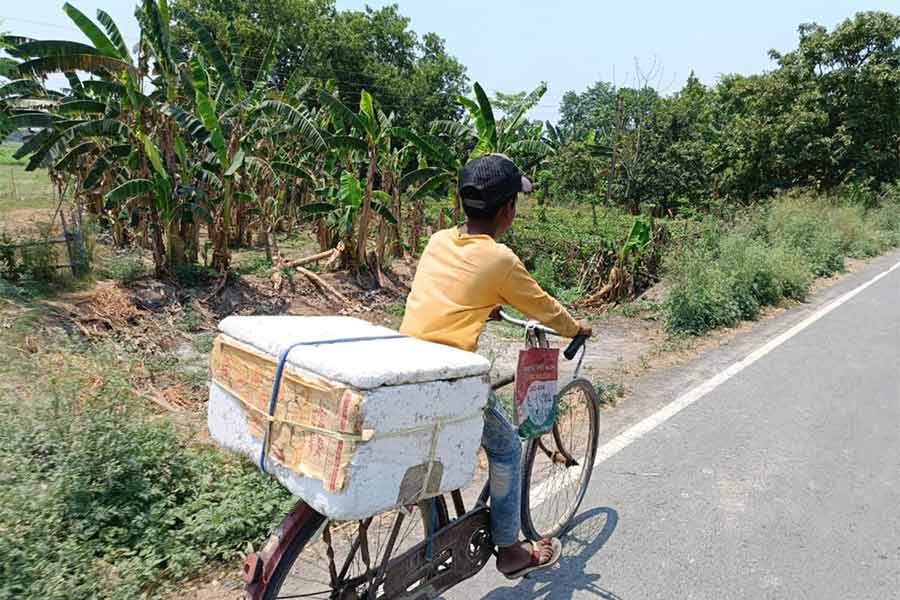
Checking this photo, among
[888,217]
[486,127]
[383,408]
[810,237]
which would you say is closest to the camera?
[383,408]

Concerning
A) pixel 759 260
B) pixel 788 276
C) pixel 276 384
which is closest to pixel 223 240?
pixel 759 260

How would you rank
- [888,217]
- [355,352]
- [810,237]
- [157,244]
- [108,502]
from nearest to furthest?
[355,352]
[108,502]
[157,244]
[810,237]
[888,217]

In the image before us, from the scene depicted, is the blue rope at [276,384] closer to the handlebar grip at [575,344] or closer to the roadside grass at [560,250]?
the handlebar grip at [575,344]

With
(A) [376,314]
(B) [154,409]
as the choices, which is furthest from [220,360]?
(A) [376,314]

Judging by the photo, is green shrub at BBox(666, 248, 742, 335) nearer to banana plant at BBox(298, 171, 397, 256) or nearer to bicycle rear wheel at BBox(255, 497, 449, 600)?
banana plant at BBox(298, 171, 397, 256)

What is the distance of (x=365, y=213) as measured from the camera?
12719mm

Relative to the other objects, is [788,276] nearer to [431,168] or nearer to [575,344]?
[431,168]

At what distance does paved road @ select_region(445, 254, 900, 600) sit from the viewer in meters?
3.21

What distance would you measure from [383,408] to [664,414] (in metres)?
4.13

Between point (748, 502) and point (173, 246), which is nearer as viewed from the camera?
point (748, 502)

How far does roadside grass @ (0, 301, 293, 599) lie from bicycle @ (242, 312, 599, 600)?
0.48 m

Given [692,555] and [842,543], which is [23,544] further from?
[842,543]

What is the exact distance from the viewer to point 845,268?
Answer: 591 inches

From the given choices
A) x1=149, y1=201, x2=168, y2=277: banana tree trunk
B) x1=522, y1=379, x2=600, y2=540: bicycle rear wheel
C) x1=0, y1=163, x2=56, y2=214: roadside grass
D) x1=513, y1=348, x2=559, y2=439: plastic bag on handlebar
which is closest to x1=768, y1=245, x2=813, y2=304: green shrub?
x1=522, y1=379, x2=600, y2=540: bicycle rear wheel
